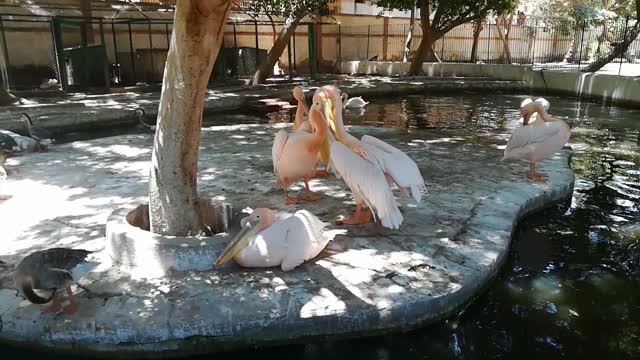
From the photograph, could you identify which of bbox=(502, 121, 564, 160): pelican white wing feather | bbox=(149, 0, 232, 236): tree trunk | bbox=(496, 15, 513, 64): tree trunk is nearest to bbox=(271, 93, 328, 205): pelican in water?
bbox=(149, 0, 232, 236): tree trunk

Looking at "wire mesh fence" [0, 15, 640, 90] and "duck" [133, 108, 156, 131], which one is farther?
"wire mesh fence" [0, 15, 640, 90]

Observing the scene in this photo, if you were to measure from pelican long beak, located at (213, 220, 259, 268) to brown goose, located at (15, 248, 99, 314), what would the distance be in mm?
843

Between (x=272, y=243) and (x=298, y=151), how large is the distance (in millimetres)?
1468

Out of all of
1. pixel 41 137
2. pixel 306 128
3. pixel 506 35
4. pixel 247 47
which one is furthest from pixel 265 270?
pixel 506 35

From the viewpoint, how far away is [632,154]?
8.64 metres

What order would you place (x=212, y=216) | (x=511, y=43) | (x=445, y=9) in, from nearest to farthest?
(x=212, y=216), (x=445, y=9), (x=511, y=43)

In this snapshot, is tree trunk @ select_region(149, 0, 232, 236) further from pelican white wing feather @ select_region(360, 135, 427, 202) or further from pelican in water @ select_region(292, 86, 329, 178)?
pelican white wing feather @ select_region(360, 135, 427, 202)

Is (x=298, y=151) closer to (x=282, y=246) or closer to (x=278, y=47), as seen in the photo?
(x=282, y=246)

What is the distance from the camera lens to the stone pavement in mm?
3295

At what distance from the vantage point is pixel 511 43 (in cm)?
3138

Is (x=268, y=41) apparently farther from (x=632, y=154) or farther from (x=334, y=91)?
(x=334, y=91)

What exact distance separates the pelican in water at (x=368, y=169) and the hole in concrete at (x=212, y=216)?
3.27 feet

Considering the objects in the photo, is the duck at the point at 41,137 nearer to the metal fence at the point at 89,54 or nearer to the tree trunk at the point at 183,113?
the tree trunk at the point at 183,113

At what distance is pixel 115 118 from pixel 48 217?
6794mm
